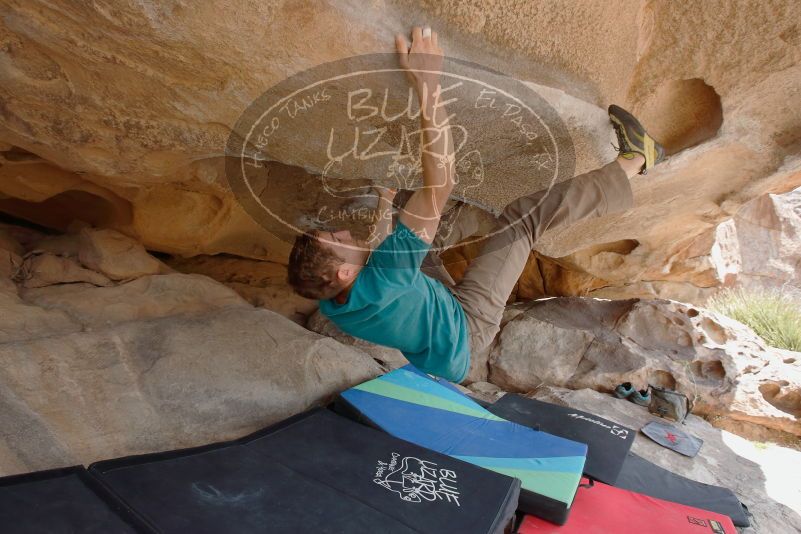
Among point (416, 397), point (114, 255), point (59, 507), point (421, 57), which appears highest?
point (421, 57)

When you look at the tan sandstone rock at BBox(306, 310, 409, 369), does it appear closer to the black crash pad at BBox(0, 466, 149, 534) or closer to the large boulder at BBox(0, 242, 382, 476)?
the large boulder at BBox(0, 242, 382, 476)

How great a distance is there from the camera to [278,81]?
1743 mm

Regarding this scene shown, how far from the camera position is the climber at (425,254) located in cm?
174

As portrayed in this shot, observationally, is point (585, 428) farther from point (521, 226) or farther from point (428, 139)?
point (428, 139)

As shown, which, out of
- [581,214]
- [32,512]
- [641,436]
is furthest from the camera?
[641,436]

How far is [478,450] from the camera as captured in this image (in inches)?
97.3

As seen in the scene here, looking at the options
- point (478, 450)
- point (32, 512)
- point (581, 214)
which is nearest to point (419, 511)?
point (478, 450)

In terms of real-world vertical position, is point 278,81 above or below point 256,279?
above

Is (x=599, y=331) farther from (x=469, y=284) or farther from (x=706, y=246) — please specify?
(x=469, y=284)

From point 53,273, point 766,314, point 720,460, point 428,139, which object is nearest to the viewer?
point 428,139

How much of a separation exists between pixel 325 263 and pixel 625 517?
6.24 feet

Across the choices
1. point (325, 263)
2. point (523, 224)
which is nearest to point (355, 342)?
point (523, 224)

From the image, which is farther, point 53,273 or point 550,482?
point 53,273

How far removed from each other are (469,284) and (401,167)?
2.32 feet
